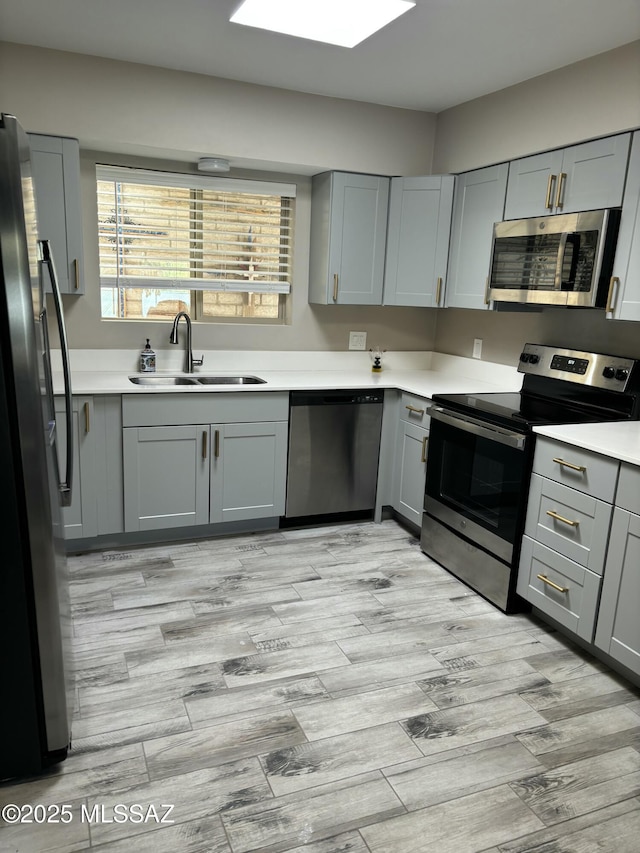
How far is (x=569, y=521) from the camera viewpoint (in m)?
2.55

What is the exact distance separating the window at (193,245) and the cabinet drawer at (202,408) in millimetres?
811

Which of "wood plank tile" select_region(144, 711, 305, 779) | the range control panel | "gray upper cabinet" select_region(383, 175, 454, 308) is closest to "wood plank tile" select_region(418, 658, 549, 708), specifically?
"wood plank tile" select_region(144, 711, 305, 779)

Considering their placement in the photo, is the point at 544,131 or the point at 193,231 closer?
the point at 544,131

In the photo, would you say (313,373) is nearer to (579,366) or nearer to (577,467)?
(579,366)

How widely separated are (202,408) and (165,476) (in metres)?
0.41

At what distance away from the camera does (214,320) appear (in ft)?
13.2

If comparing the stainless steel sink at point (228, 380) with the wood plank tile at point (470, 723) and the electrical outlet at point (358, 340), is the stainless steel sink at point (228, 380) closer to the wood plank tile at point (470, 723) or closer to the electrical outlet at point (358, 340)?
the electrical outlet at point (358, 340)

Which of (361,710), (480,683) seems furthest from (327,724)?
(480,683)

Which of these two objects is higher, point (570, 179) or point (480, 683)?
point (570, 179)

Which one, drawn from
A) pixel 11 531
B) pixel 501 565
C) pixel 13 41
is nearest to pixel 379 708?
pixel 501 565

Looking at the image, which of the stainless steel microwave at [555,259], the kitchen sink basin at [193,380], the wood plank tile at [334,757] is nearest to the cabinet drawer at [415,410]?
the stainless steel microwave at [555,259]

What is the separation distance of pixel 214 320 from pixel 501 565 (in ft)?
7.44

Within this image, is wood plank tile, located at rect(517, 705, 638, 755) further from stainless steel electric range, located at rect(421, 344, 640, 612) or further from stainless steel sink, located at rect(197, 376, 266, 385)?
stainless steel sink, located at rect(197, 376, 266, 385)

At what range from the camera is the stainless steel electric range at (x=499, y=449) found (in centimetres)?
284
